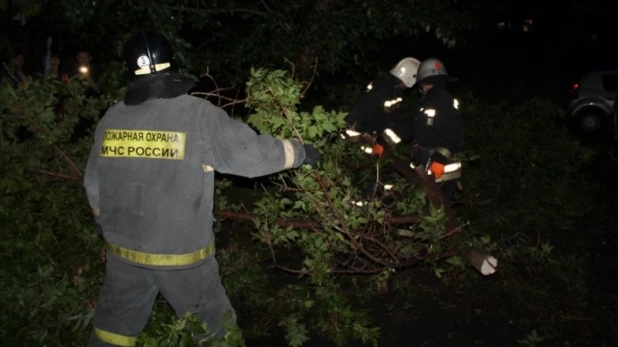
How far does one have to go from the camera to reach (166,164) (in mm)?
2955

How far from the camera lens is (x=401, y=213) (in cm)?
469

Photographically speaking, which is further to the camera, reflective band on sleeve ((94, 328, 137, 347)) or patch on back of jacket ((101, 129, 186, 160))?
reflective band on sleeve ((94, 328, 137, 347))

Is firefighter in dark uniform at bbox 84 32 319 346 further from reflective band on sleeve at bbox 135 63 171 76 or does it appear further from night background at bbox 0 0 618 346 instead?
night background at bbox 0 0 618 346

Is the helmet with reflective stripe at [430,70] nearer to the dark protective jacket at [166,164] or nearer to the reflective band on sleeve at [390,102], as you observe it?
the reflective band on sleeve at [390,102]

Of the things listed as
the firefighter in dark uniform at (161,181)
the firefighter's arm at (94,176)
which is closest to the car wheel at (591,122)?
the firefighter in dark uniform at (161,181)

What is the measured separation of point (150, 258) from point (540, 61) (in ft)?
97.6

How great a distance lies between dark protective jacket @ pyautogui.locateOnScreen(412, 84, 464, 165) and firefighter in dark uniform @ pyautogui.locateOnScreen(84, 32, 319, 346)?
245cm

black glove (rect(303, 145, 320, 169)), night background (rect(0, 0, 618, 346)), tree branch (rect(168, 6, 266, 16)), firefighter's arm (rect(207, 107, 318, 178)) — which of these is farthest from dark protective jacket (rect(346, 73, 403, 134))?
firefighter's arm (rect(207, 107, 318, 178))

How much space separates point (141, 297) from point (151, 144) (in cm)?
87

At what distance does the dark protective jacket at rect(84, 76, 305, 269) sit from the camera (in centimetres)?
296

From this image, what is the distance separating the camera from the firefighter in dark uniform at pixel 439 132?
5.27m

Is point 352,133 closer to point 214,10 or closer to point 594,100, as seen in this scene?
point 214,10

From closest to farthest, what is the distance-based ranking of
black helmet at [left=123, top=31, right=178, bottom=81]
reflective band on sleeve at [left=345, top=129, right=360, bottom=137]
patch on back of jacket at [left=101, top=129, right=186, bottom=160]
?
patch on back of jacket at [left=101, top=129, right=186, bottom=160], black helmet at [left=123, top=31, right=178, bottom=81], reflective band on sleeve at [left=345, top=129, right=360, bottom=137]

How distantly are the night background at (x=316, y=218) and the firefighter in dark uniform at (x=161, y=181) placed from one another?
249mm
